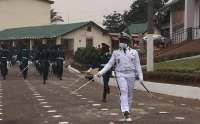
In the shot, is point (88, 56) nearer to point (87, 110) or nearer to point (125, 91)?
Answer: point (87, 110)

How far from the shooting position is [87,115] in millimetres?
8352

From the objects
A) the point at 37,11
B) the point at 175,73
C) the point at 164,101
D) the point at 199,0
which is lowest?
the point at 164,101

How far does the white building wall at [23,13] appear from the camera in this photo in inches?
2227

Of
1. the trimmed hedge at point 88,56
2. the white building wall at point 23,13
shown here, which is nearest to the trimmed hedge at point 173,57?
the trimmed hedge at point 88,56

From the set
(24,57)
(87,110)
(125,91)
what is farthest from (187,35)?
(125,91)

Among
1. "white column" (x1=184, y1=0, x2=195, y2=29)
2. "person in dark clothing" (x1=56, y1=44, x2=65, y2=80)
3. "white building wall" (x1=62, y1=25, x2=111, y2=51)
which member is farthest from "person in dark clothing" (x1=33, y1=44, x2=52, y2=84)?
"white building wall" (x1=62, y1=25, x2=111, y2=51)

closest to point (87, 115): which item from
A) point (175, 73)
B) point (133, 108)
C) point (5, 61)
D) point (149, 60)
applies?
point (133, 108)

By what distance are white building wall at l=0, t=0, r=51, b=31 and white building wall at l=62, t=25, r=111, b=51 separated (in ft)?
58.1

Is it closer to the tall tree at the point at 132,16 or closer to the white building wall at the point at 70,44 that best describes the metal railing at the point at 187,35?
the white building wall at the point at 70,44

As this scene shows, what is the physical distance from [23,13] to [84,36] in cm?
1837

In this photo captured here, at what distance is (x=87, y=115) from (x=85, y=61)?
16.5 meters

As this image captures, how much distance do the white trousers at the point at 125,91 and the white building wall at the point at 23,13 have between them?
51.8 metres

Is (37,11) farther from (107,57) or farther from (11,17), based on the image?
(107,57)

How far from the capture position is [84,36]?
44594 millimetres
